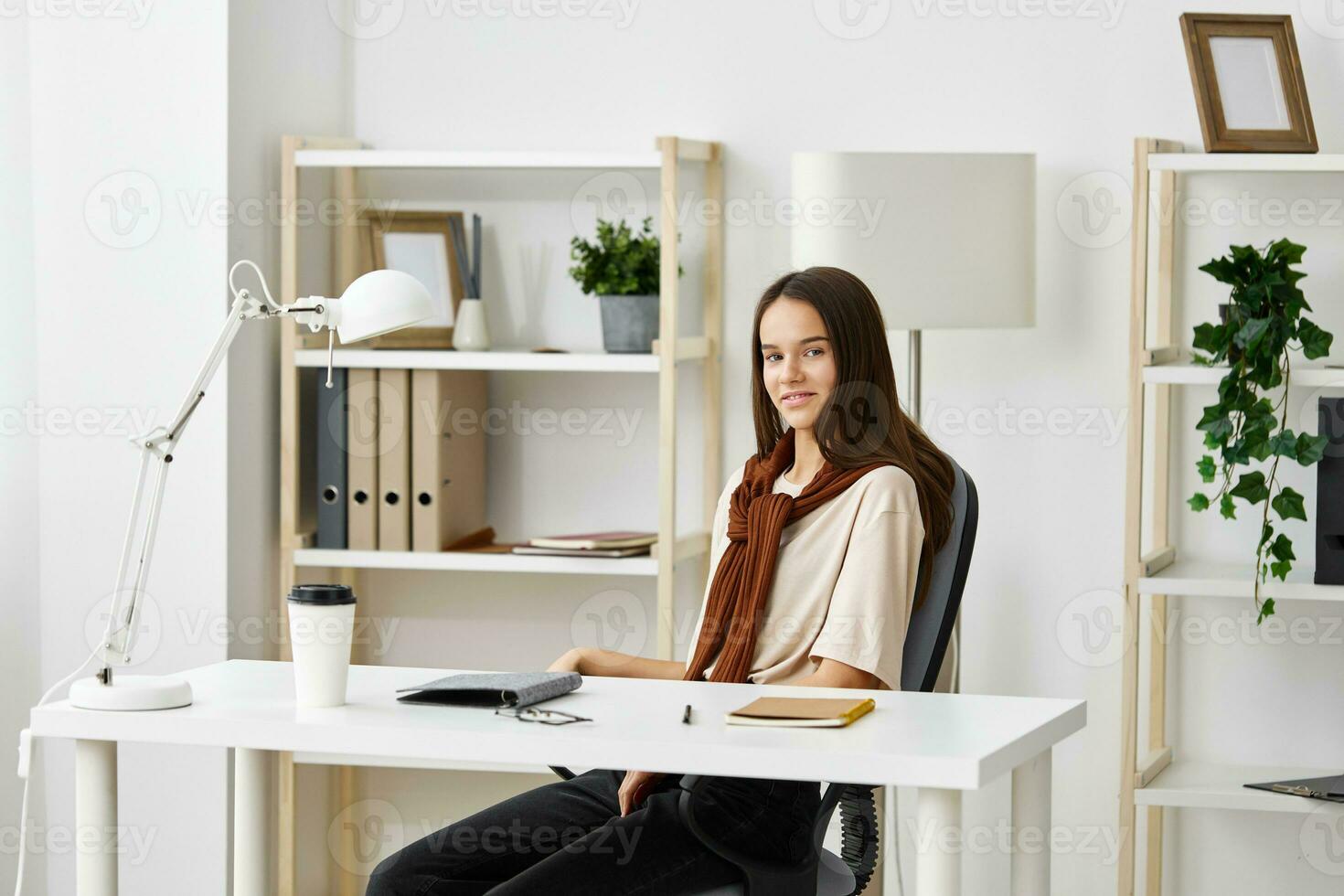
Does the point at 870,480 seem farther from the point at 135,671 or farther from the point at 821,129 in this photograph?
the point at 135,671

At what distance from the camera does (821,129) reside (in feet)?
10.8

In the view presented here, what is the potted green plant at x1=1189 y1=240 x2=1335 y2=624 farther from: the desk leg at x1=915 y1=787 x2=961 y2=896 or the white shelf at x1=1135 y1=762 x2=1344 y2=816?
the desk leg at x1=915 y1=787 x2=961 y2=896

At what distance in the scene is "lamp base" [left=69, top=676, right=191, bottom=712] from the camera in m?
1.84

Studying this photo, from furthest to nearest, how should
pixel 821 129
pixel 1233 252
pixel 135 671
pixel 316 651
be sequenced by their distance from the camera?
1. pixel 821 129
2. pixel 135 671
3. pixel 1233 252
4. pixel 316 651

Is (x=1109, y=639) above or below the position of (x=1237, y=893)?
above

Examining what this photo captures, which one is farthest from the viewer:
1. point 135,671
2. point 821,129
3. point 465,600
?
point 465,600

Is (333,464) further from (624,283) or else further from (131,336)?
(624,283)

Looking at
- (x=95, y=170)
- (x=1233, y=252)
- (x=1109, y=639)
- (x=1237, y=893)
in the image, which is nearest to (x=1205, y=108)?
(x=1233, y=252)

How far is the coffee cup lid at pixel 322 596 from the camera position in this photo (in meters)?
1.83

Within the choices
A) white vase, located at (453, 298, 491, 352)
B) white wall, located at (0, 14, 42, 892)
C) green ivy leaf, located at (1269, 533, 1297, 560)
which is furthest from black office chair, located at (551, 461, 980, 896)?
white wall, located at (0, 14, 42, 892)

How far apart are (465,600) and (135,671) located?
0.74 m

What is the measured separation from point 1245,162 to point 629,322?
3.88ft

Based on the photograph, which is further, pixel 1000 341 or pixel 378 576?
pixel 378 576

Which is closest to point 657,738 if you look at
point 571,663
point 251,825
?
point 571,663
